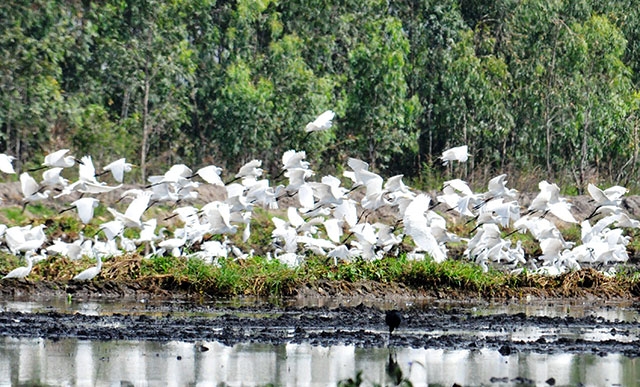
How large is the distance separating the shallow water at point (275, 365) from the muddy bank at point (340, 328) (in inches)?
15.2

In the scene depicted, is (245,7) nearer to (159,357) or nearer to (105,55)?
(105,55)

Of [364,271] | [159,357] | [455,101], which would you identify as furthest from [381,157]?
[159,357]

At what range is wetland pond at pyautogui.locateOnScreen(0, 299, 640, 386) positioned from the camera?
10602 mm

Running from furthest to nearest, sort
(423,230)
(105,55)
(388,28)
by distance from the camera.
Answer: (388,28) < (105,55) < (423,230)

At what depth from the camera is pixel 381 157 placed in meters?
40.7

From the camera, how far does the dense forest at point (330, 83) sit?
33688 millimetres

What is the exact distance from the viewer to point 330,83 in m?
38.2

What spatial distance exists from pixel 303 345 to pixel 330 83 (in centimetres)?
2605

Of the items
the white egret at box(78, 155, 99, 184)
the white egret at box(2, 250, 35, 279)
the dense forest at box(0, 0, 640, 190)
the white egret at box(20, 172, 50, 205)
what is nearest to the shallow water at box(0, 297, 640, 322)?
the white egret at box(2, 250, 35, 279)

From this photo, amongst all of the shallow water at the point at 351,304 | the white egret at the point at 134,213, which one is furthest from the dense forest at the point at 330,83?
the shallow water at the point at 351,304

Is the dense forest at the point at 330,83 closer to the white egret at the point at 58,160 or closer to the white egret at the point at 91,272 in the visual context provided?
the white egret at the point at 58,160

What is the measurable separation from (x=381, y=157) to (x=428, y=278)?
21970 millimetres

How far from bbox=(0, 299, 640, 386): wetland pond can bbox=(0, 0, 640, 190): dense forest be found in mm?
16958

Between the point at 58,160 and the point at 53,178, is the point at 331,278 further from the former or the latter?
the point at 53,178
